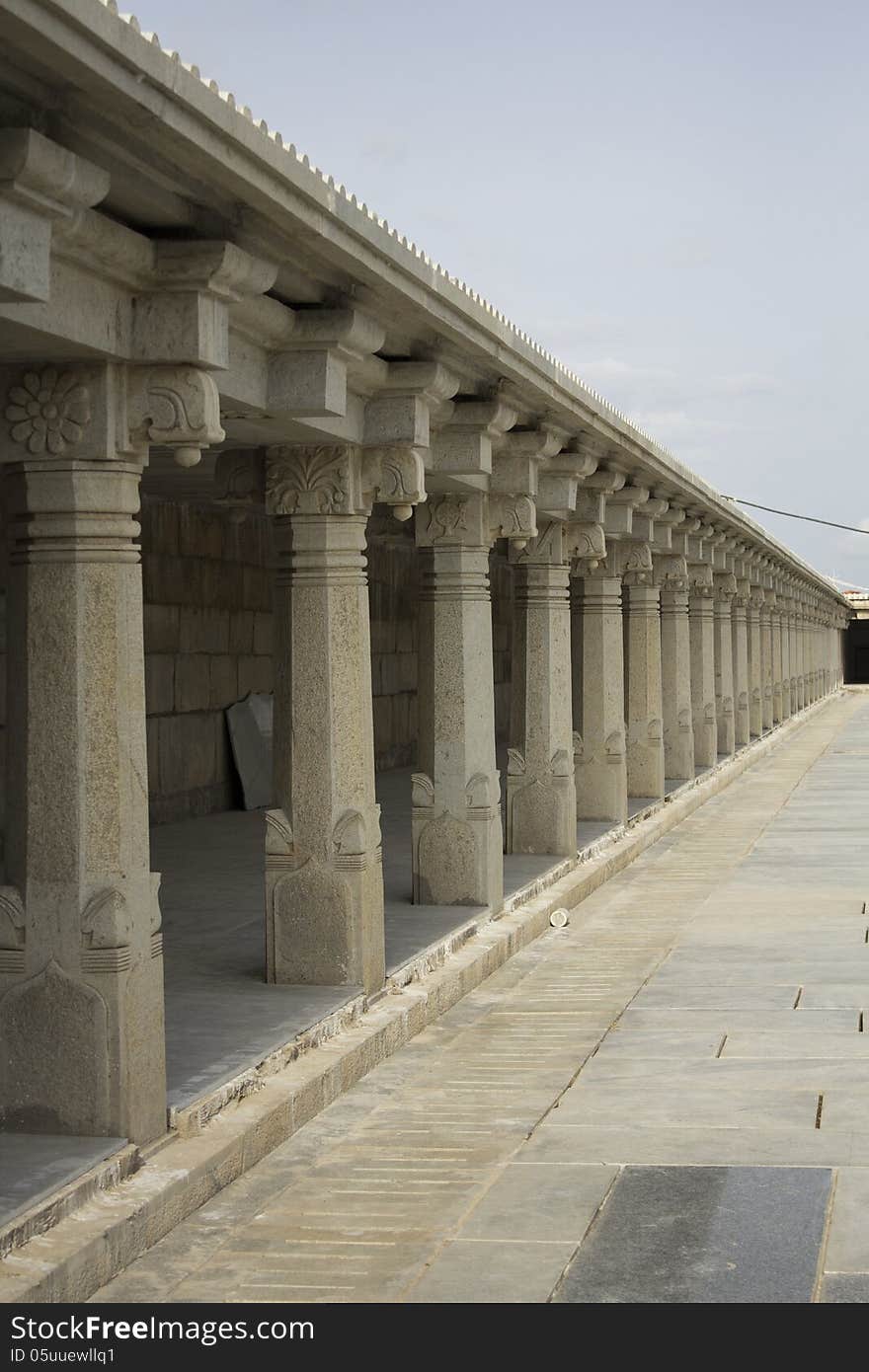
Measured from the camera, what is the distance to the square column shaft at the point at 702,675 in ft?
68.8

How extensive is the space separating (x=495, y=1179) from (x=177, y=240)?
3.01 metres

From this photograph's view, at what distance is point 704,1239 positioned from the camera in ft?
16.5

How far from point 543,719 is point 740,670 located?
572 inches

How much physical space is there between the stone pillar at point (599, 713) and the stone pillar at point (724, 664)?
894 cm

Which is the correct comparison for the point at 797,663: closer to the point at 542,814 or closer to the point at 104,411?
the point at 542,814

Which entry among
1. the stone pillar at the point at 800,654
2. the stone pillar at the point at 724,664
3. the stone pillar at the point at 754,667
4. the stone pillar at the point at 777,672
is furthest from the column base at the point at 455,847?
the stone pillar at the point at 800,654

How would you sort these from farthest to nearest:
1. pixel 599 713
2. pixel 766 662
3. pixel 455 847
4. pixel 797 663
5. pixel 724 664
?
pixel 797 663 → pixel 766 662 → pixel 724 664 → pixel 599 713 → pixel 455 847

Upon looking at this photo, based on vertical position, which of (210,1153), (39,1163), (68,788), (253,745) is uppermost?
(68,788)

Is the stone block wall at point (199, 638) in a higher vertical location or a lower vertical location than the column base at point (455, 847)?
higher

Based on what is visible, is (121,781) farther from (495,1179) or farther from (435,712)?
(435,712)

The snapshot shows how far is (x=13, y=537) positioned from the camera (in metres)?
5.50

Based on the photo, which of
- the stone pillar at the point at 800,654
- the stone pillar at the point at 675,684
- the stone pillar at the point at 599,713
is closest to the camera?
the stone pillar at the point at 599,713

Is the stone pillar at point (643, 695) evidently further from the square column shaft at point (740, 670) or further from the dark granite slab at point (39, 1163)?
the dark granite slab at point (39, 1163)

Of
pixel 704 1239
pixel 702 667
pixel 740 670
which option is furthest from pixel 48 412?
pixel 740 670
